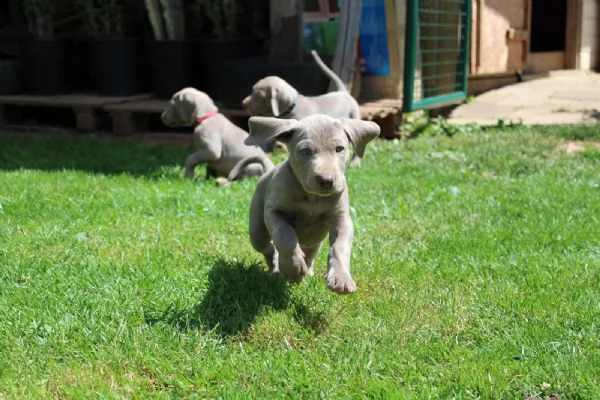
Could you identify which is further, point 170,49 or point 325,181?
point 170,49

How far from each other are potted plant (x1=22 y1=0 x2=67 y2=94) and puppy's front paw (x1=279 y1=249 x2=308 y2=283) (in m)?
7.06

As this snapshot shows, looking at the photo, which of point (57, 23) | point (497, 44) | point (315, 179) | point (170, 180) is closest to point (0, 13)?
point (57, 23)

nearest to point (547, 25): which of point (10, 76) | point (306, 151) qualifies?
point (10, 76)

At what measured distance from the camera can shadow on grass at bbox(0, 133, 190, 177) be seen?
269 inches

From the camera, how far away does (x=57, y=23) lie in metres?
10.3

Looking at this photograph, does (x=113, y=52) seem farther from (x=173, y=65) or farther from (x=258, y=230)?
(x=258, y=230)

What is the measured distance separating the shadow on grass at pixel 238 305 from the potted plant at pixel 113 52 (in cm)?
578

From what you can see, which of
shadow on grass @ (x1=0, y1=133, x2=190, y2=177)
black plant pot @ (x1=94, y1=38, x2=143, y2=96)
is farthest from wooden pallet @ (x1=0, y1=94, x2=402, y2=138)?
shadow on grass @ (x1=0, y1=133, x2=190, y2=177)

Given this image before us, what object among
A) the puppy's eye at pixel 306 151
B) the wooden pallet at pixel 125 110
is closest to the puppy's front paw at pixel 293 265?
the puppy's eye at pixel 306 151

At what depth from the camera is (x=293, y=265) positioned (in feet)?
10.7

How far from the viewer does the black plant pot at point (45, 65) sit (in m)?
9.33

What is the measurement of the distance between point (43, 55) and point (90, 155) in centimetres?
262

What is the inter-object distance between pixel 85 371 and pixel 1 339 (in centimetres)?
47

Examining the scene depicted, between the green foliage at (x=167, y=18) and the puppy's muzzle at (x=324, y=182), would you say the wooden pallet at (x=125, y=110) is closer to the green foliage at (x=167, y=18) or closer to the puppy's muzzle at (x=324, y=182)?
the green foliage at (x=167, y=18)
